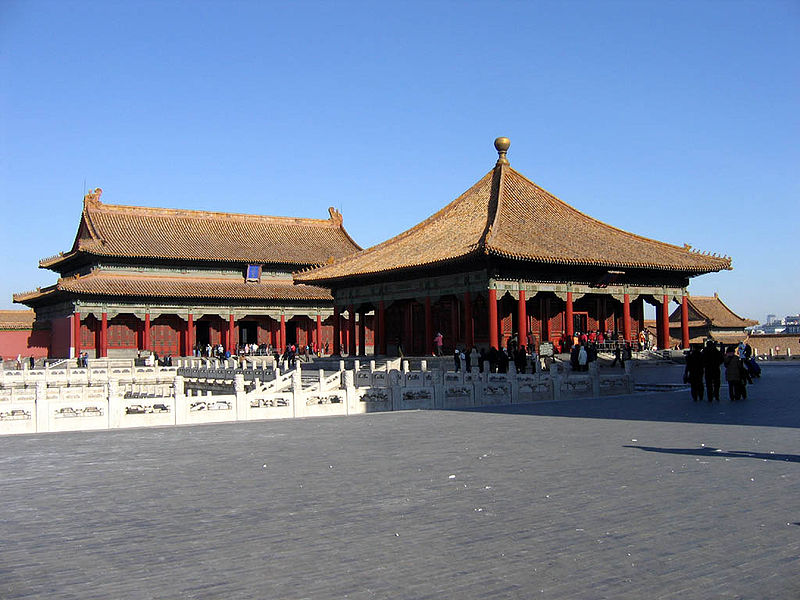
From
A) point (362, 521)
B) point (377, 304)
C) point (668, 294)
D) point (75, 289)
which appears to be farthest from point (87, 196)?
point (362, 521)

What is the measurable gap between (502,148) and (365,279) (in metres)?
9.27

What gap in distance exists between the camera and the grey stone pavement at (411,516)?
580 centimetres

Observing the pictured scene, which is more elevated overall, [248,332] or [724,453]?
[248,332]

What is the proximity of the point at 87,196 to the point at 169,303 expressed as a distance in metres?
10.1

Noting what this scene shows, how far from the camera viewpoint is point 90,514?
26.6 feet

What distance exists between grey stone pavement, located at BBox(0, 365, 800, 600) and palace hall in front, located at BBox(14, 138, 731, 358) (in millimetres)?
19715

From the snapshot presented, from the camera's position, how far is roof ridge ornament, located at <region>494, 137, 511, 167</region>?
39812 millimetres

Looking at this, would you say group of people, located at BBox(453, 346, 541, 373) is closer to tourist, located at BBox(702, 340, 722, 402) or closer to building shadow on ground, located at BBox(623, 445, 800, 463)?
tourist, located at BBox(702, 340, 722, 402)

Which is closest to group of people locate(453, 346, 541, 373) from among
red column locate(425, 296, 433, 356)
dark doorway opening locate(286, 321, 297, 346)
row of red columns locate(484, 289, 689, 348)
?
row of red columns locate(484, 289, 689, 348)

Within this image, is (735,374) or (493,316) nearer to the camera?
(735,374)

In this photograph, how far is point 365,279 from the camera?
39125mm

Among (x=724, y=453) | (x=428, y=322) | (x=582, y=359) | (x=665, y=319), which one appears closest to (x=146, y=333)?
(x=428, y=322)

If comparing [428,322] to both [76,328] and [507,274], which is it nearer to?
[507,274]

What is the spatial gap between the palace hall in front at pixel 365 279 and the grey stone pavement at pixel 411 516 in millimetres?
19715
